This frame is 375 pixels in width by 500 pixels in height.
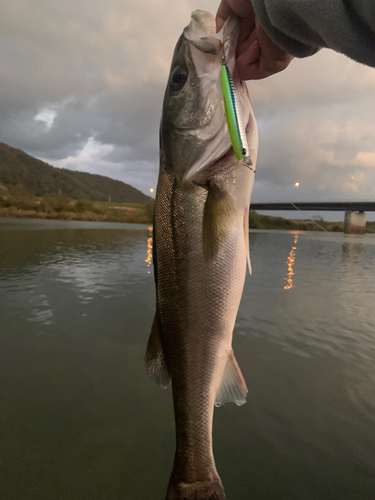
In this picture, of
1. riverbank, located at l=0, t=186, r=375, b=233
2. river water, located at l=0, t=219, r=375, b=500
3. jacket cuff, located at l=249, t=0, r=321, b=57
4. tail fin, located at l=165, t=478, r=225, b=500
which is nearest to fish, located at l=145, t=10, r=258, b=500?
tail fin, located at l=165, t=478, r=225, b=500

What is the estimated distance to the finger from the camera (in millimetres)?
1711

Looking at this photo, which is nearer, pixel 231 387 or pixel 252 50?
pixel 252 50

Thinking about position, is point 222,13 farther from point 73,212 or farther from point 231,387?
point 73,212

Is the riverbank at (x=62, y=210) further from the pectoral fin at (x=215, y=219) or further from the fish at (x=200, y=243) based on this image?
the pectoral fin at (x=215, y=219)

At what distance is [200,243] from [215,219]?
177mm

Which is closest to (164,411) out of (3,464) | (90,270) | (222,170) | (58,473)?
(58,473)

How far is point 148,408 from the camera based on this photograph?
3869 mm

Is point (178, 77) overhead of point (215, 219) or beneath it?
overhead

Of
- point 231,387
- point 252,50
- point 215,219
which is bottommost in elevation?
point 231,387

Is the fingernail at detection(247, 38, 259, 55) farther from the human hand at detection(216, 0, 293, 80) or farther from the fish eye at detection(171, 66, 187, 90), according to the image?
the fish eye at detection(171, 66, 187, 90)

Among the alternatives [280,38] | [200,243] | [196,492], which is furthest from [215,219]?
[196,492]

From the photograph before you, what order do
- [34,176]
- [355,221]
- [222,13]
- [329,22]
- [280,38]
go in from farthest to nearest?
1. [34,176]
2. [355,221]
3. [222,13]
4. [280,38]
5. [329,22]

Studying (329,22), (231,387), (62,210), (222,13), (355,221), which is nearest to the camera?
(329,22)

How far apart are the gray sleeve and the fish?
414mm
